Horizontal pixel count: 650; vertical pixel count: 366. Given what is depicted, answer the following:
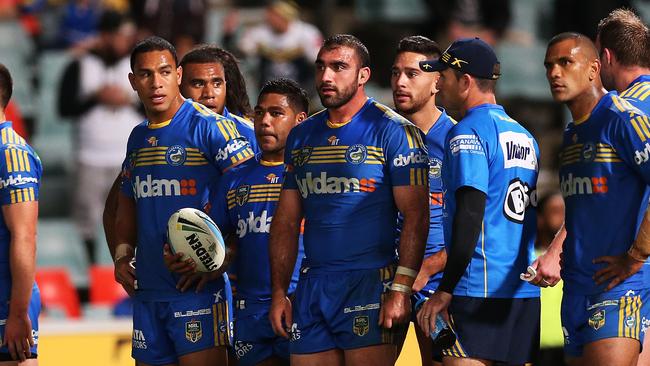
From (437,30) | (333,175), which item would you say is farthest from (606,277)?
(437,30)

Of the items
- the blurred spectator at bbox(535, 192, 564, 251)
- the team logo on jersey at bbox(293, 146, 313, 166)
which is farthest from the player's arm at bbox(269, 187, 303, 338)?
the blurred spectator at bbox(535, 192, 564, 251)

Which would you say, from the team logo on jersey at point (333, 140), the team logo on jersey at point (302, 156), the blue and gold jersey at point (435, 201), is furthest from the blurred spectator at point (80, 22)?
the team logo on jersey at point (333, 140)

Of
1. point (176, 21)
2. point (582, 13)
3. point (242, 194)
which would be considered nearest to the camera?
point (242, 194)

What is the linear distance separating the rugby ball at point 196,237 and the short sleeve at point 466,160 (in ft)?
4.72

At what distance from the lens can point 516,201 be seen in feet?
20.7

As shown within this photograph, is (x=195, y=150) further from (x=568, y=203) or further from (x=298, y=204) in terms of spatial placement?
(x=568, y=203)

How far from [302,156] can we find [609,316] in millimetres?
1896

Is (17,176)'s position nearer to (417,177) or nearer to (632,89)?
(417,177)

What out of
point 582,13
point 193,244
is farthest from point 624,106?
point 582,13

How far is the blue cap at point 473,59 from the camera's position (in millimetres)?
6430

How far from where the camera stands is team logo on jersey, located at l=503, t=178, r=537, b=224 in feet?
20.7

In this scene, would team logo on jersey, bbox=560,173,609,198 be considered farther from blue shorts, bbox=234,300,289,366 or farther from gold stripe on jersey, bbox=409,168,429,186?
blue shorts, bbox=234,300,289,366

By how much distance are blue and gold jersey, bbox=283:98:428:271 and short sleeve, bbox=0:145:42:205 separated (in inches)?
70.4

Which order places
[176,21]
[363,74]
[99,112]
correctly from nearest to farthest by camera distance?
[363,74], [99,112], [176,21]
